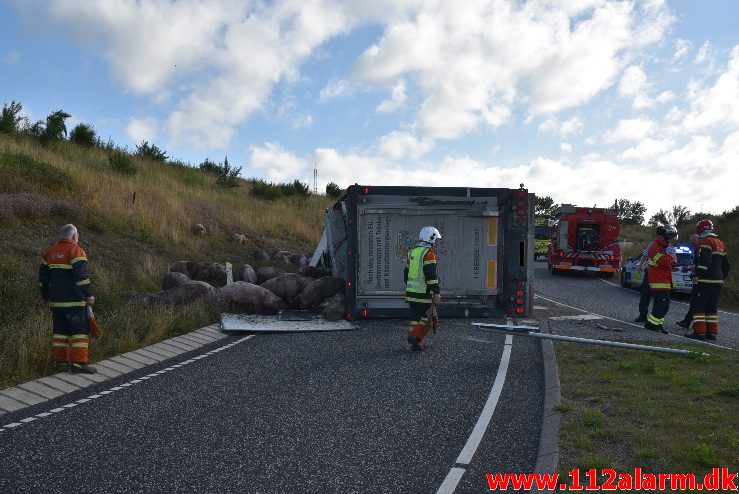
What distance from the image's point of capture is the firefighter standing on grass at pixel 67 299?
744 centimetres

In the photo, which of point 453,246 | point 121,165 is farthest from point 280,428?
point 121,165

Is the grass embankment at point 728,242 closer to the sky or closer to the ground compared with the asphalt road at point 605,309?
closer to the sky

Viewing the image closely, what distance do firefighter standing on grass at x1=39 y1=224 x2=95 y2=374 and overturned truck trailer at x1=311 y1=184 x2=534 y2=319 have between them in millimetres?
5193

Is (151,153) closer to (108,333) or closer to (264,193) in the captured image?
(264,193)

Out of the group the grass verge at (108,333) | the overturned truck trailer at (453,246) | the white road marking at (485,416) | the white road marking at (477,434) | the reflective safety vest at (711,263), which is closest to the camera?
the white road marking at (477,434)

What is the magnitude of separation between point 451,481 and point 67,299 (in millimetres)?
5296

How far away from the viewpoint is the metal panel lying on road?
1077cm

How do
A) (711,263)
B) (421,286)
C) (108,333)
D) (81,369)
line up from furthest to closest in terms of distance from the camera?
(711,263) < (421,286) < (108,333) < (81,369)

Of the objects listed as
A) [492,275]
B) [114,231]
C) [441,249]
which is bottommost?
[492,275]

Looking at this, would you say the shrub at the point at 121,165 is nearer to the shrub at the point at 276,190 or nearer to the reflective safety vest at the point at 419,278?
the shrub at the point at 276,190

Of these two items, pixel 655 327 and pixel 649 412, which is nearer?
pixel 649 412

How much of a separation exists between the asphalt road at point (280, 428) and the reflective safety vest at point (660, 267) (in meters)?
4.43

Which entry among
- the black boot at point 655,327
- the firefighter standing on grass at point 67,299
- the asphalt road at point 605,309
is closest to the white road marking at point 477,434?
the asphalt road at point 605,309

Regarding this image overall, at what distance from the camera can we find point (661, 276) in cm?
1175
